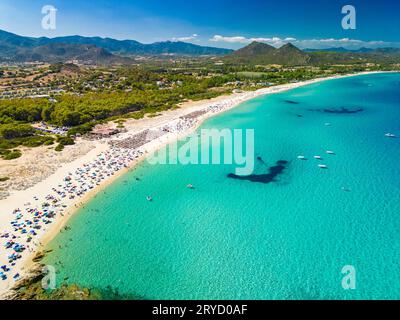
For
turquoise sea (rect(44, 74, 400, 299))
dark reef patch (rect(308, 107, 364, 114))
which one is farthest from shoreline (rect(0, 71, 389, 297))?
dark reef patch (rect(308, 107, 364, 114))

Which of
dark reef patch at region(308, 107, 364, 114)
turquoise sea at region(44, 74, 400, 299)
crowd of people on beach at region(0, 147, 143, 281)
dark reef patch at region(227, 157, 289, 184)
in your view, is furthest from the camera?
dark reef patch at region(308, 107, 364, 114)

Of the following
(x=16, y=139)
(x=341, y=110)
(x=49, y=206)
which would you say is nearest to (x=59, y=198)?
(x=49, y=206)

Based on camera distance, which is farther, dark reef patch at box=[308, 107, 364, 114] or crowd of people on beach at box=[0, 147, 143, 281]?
dark reef patch at box=[308, 107, 364, 114]

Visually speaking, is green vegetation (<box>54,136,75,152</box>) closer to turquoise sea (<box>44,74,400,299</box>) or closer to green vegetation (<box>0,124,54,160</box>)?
green vegetation (<box>0,124,54,160</box>)

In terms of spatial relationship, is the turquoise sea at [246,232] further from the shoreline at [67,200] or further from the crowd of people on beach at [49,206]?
the crowd of people on beach at [49,206]

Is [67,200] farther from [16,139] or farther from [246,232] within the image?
[16,139]

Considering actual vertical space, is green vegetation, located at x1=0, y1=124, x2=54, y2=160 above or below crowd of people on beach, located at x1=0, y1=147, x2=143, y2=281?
above

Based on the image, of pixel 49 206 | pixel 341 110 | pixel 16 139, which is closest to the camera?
pixel 49 206

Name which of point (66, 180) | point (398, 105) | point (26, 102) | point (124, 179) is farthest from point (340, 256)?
point (398, 105)
